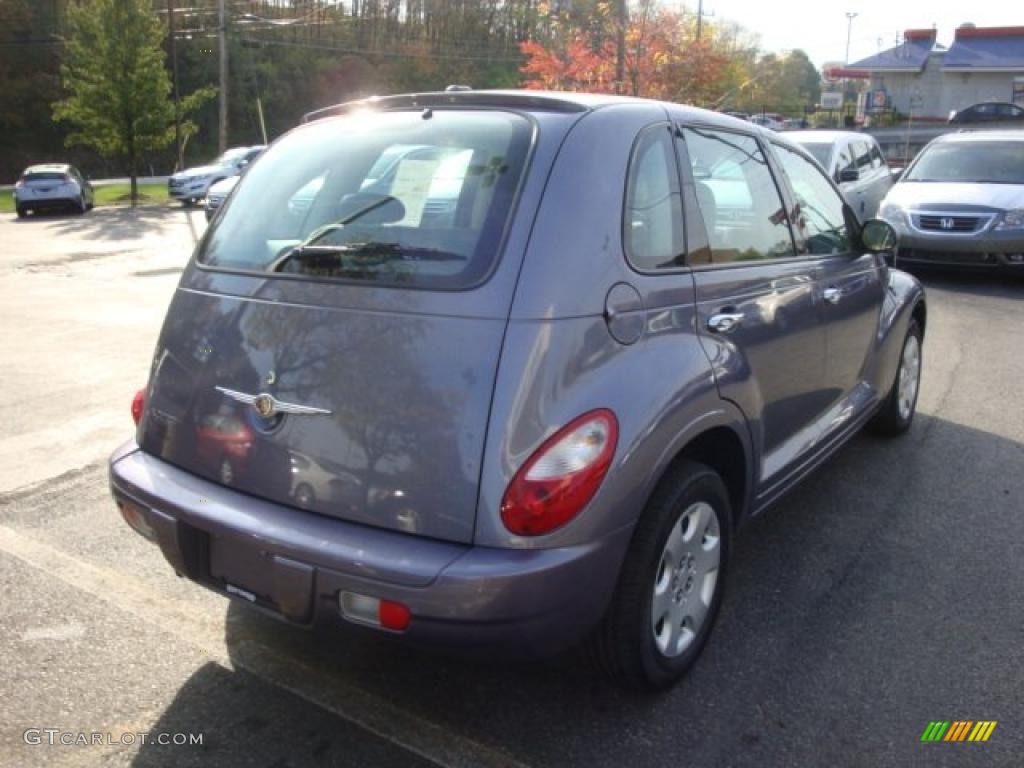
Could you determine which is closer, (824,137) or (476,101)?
(476,101)

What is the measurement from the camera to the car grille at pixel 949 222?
10.5 metres

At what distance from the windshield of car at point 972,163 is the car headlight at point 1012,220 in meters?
0.96

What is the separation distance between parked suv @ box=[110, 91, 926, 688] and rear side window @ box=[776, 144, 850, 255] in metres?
0.72

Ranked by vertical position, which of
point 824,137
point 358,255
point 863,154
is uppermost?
point 824,137

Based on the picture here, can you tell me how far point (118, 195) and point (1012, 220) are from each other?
96.1 ft

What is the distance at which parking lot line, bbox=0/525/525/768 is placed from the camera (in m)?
2.63

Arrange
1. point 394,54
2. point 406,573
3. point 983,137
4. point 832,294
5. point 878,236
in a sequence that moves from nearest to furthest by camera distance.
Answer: point 406,573
point 832,294
point 878,236
point 983,137
point 394,54

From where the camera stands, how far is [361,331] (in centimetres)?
257

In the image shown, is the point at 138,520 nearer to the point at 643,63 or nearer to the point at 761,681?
the point at 761,681

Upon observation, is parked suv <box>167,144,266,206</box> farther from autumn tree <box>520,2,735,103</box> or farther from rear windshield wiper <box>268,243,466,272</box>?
rear windshield wiper <box>268,243,466,272</box>

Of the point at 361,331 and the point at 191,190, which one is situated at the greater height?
the point at 361,331

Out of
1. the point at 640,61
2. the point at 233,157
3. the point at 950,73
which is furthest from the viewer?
the point at 950,73

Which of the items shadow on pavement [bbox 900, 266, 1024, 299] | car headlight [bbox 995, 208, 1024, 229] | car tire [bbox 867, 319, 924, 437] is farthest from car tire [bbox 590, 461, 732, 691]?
car headlight [bbox 995, 208, 1024, 229]

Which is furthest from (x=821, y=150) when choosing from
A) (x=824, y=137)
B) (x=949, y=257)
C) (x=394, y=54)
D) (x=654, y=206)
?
(x=394, y=54)
